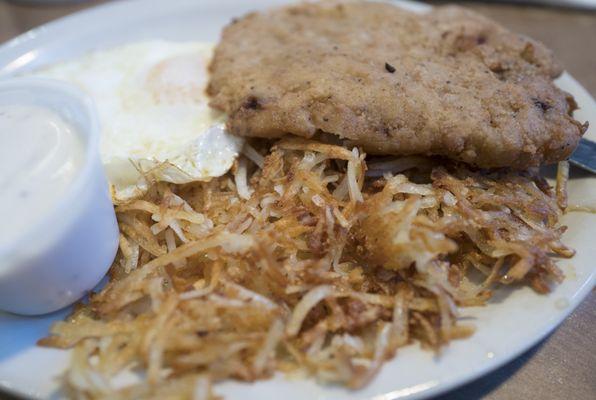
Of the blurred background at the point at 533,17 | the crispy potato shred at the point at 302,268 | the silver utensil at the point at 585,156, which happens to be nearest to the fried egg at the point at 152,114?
the crispy potato shred at the point at 302,268

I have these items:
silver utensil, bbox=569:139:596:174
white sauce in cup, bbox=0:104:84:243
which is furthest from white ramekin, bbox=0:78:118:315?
silver utensil, bbox=569:139:596:174

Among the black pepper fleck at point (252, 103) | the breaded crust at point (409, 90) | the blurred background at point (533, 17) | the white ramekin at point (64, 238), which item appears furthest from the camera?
the blurred background at point (533, 17)

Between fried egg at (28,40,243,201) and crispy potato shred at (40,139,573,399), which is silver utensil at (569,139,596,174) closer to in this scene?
crispy potato shred at (40,139,573,399)

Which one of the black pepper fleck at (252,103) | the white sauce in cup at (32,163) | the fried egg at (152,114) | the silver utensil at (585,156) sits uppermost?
the white sauce in cup at (32,163)

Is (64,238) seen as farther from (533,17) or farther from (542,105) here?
(533,17)

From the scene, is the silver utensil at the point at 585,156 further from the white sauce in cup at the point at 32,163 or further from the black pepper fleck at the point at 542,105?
the white sauce in cup at the point at 32,163
